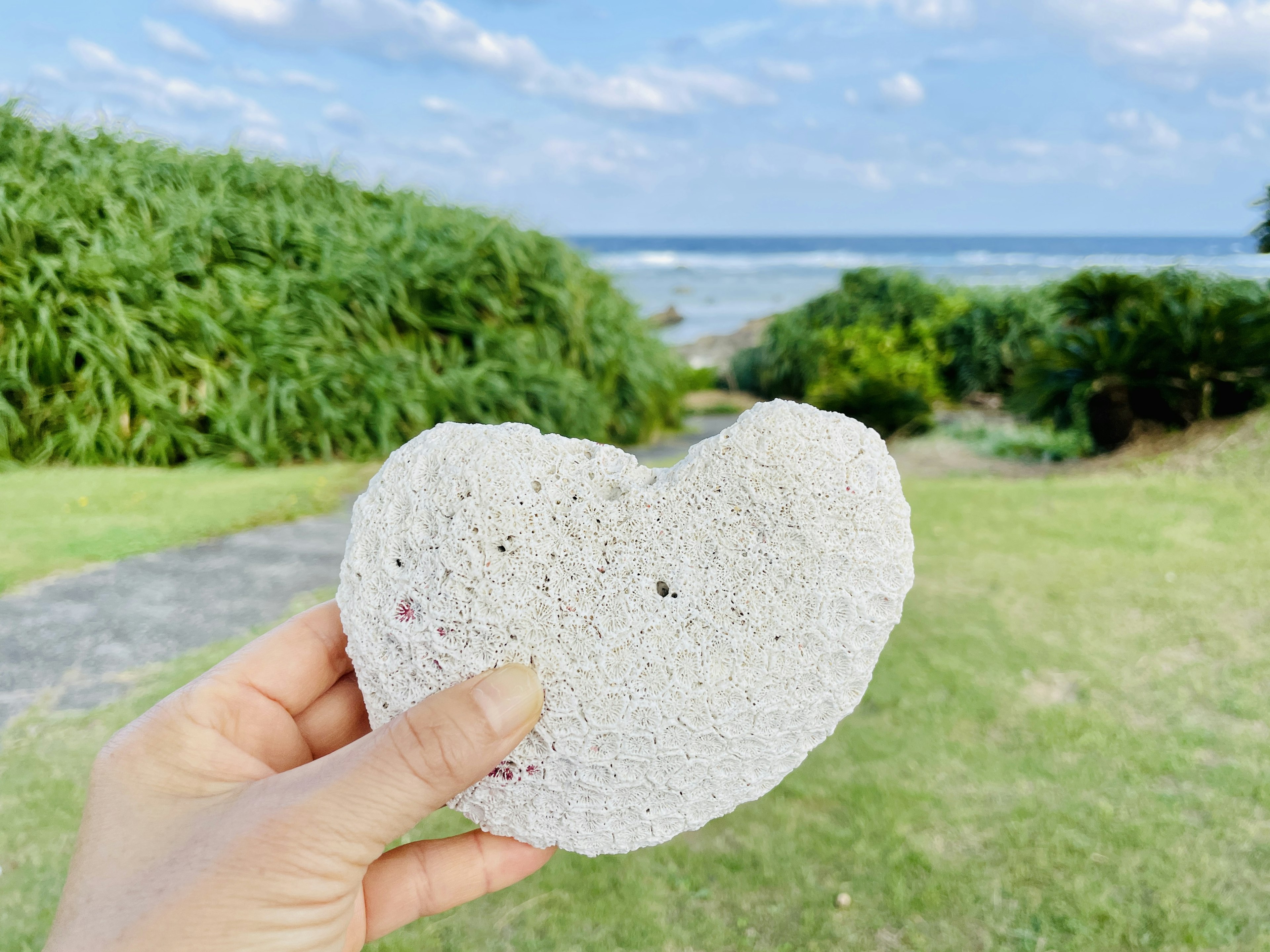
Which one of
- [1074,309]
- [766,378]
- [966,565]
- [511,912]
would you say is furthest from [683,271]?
[511,912]

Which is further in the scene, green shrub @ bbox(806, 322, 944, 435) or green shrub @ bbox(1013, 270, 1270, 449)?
green shrub @ bbox(806, 322, 944, 435)

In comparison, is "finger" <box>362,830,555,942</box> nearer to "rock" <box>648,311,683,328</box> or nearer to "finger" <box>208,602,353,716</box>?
"finger" <box>208,602,353,716</box>

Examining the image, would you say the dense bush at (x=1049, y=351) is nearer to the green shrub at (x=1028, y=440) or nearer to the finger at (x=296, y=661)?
the green shrub at (x=1028, y=440)

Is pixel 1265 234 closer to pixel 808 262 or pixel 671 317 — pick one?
pixel 671 317

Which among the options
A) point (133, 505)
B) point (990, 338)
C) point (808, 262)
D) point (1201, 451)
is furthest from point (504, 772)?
point (808, 262)

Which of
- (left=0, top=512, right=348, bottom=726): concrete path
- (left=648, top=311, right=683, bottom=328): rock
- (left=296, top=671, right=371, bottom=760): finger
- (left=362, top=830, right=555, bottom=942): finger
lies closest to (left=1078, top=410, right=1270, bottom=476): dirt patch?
(left=0, top=512, right=348, bottom=726): concrete path

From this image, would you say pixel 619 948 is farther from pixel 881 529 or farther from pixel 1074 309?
pixel 1074 309
